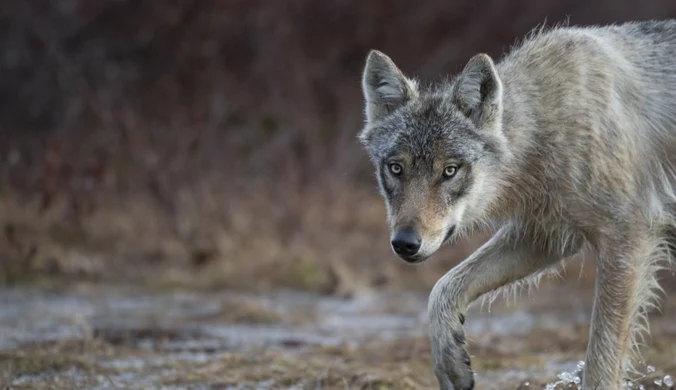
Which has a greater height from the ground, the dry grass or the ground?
the dry grass

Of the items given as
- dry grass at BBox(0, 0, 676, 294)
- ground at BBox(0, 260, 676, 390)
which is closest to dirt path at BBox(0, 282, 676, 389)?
ground at BBox(0, 260, 676, 390)

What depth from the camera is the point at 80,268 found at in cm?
1209

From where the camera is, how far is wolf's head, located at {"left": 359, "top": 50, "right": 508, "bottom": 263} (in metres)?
5.93

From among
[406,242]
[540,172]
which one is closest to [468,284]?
[540,172]

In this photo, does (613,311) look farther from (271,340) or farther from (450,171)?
(271,340)

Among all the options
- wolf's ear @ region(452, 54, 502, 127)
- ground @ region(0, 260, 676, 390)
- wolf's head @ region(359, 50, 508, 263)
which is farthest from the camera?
ground @ region(0, 260, 676, 390)

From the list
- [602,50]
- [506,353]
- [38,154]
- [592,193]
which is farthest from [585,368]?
[38,154]

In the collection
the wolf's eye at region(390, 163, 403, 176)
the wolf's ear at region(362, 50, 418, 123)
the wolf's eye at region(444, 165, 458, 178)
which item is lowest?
the wolf's eye at region(444, 165, 458, 178)

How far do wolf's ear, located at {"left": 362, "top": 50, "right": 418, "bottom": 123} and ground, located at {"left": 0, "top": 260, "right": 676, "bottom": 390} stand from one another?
1363 millimetres

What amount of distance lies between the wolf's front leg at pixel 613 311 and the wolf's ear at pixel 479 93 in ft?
3.13

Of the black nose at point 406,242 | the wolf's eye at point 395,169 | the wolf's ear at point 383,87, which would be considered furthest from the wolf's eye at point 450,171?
the wolf's ear at point 383,87

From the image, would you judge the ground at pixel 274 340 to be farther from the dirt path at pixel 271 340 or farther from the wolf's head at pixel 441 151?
the wolf's head at pixel 441 151

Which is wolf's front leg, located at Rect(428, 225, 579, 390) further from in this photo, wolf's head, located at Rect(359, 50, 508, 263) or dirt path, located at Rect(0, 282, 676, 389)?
dirt path, located at Rect(0, 282, 676, 389)

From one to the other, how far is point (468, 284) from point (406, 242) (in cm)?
95
